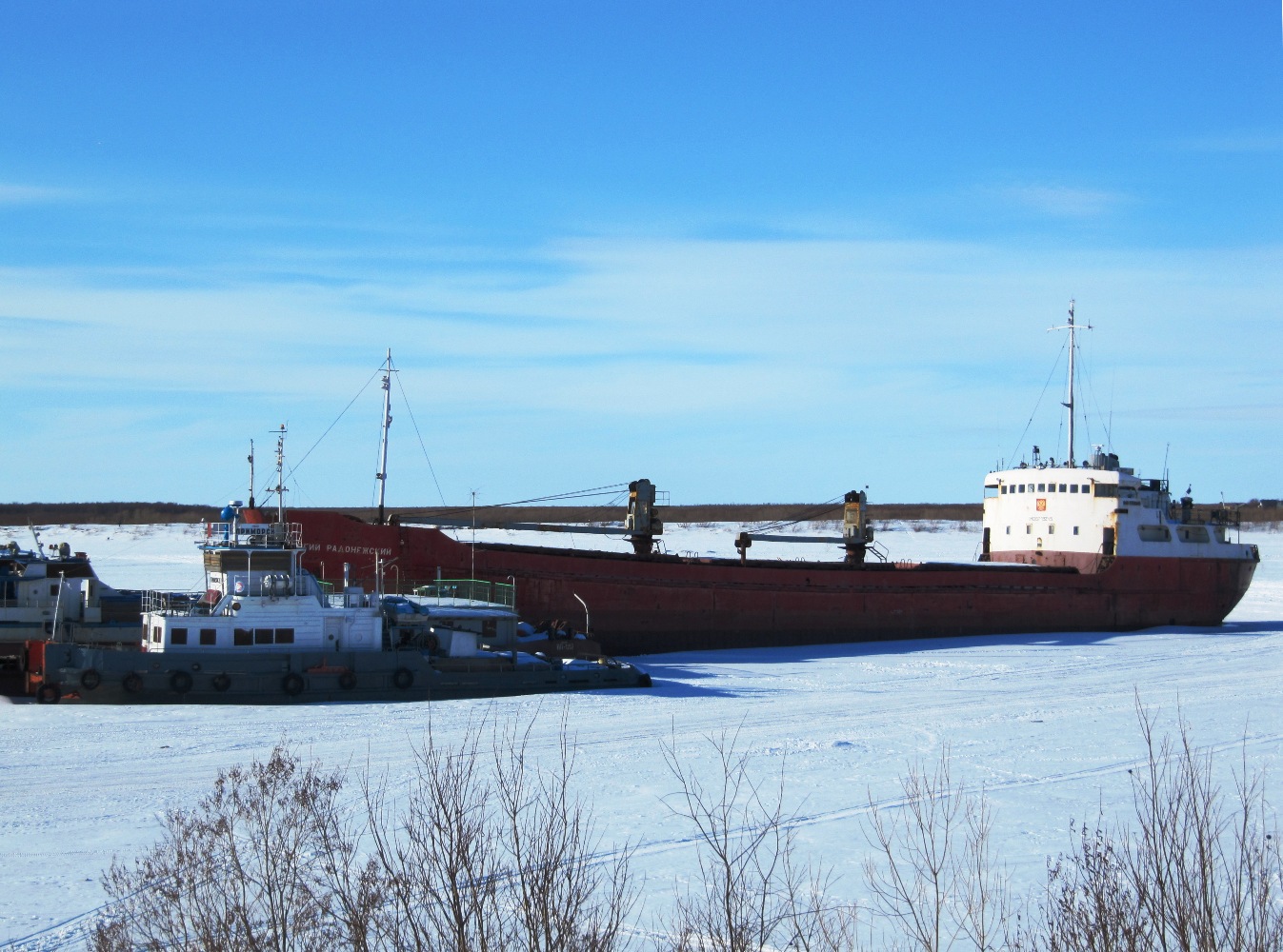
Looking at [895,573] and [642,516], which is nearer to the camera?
[642,516]

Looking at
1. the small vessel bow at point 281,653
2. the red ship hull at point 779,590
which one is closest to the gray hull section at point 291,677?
the small vessel bow at point 281,653

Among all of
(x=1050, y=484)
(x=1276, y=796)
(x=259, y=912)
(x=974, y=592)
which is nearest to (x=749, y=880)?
(x=259, y=912)

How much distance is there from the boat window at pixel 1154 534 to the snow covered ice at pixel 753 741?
27.1 ft

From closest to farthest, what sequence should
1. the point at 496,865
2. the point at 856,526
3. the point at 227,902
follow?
the point at 227,902, the point at 496,865, the point at 856,526

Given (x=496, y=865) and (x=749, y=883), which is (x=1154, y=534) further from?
(x=496, y=865)

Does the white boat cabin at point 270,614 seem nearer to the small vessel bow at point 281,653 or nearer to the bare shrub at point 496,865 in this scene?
the small vessel bow at point 281,653

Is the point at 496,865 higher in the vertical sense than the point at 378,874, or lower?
higher

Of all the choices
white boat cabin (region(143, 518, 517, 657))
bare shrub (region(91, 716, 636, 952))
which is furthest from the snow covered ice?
white boat cabin (region(143, 518, 517, 657))

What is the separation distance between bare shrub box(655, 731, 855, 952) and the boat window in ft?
85.7

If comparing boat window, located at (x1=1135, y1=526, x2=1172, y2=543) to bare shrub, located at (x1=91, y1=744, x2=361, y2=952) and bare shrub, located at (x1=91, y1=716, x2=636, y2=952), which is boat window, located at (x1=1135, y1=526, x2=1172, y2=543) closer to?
bare shrub, located at (x1=91, y1=716, x2=636, y2=952)

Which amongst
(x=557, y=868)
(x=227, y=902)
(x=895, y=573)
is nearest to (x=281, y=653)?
(x=557, y=868)

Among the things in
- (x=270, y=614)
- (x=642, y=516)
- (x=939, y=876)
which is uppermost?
(x=642, y=516)

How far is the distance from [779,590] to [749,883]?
72.2ft

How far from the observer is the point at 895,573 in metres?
34.3
